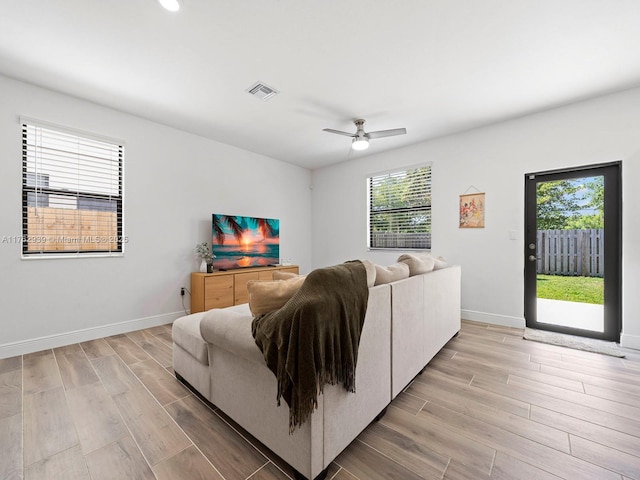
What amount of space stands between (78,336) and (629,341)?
5.87 metres

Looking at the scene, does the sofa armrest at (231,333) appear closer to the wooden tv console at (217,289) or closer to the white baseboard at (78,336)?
the wooden tv console at (217,289)

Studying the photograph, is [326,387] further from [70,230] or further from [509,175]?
[509,175]

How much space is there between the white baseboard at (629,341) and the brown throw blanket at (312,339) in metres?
3.33

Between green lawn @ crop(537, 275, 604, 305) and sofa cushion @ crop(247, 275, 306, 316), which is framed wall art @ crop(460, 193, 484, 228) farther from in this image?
sofa cushion @ crop(247, 275, 306, 316)

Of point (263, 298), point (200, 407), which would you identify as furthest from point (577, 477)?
point (200, 407)

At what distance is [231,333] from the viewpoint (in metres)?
1.38

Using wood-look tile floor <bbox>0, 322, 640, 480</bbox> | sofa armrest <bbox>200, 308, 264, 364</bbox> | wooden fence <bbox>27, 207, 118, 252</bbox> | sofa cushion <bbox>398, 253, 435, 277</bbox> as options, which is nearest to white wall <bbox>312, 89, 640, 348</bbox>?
wood-look tile floor <bbox>0, 322, 640, 480</bbox>

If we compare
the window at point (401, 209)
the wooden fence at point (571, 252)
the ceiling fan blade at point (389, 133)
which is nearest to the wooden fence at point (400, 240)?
the window at point (401, 209)

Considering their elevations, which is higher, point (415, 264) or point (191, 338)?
point (415, 264)

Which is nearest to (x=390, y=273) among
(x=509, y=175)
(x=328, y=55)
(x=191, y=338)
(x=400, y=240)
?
(x=191, y=338)

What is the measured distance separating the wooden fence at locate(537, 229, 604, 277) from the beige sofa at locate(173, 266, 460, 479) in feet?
7.13

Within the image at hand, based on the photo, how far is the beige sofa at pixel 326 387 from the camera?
1.22m

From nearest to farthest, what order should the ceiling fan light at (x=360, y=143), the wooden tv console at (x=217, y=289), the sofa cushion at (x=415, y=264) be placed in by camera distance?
the sofa cushion at (x=415, y=264) < the ceiling fan light at (x=360, y=143) < the wooden tv console at (x=217, y=289)

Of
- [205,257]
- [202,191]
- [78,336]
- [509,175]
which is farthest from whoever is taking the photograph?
[202,191]
